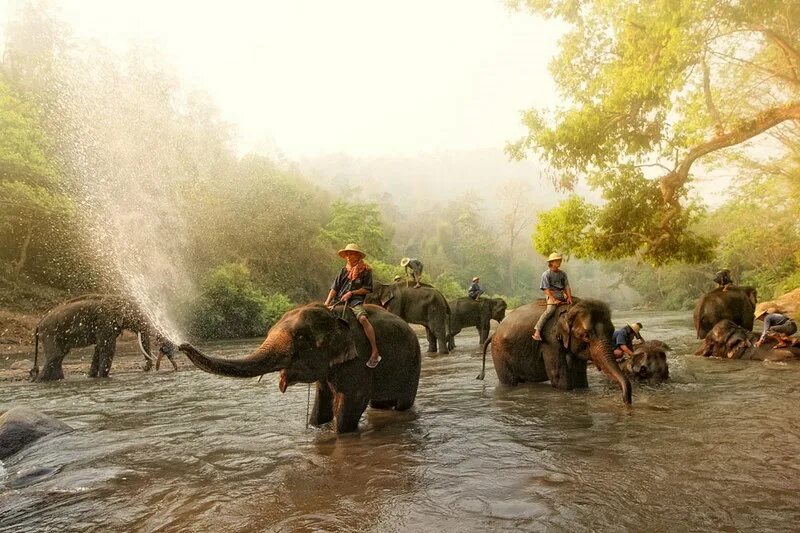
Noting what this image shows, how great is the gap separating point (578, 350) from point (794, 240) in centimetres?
3304

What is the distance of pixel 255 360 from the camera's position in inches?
224

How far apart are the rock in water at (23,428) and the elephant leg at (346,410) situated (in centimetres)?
365

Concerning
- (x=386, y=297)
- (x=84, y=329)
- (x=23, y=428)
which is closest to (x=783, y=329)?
(x=386, y=297)

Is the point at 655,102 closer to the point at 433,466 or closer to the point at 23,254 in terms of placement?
the point at 433,466

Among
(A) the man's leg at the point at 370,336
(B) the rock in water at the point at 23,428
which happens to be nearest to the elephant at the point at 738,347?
(A) the man's leg at the point at 370,336

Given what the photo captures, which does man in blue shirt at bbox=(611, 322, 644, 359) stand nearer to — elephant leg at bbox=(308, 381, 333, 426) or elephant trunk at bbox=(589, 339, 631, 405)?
elephant trunk at bbox=(589, 339, 631, 405)

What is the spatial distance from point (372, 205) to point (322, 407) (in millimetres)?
41487

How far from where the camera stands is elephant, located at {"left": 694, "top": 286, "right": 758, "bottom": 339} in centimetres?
1600

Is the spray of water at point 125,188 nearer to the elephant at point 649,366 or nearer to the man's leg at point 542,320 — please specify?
the man's leg at point 542,320

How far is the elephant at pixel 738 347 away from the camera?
12.0 metres

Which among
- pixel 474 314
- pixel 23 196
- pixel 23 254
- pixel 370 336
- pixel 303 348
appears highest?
pixel 23 196

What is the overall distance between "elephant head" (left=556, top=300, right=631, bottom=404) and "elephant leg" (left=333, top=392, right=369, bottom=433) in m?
4.05

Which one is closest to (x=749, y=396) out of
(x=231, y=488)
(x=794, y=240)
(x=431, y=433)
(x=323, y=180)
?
(x=431, y=433)

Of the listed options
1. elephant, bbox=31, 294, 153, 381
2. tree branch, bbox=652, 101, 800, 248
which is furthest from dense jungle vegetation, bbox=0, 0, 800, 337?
elephant, bbox=31, 294, 153, 381
